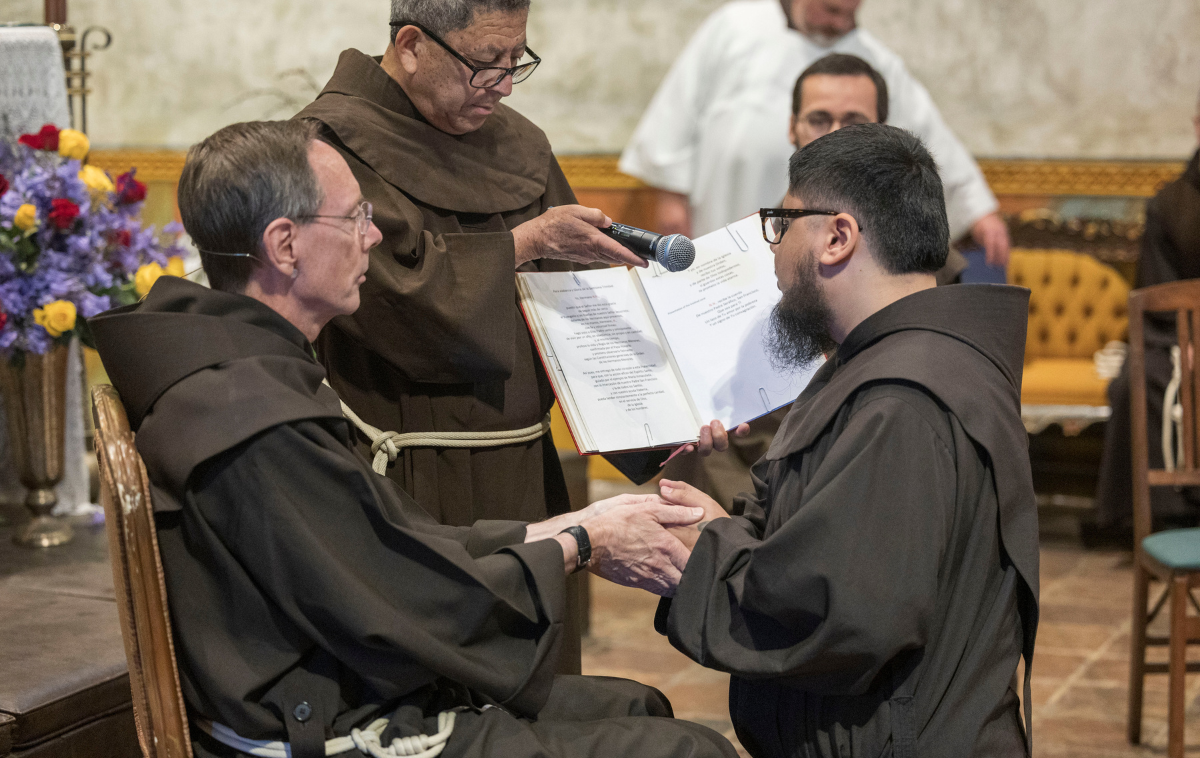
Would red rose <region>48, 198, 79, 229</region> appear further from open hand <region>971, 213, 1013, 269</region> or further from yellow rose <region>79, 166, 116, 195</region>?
open hand <region>971, 213, 1013, 269</region>

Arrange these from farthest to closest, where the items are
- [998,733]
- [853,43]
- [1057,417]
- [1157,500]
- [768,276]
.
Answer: [1057,417] < [1157,500] < [853,43] < [768,276] < [998,733]

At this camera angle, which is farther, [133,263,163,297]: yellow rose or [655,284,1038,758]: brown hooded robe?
[133,263,163,297]: yellow rose

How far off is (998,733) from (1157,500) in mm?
4114

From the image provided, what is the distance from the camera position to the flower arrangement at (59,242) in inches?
121

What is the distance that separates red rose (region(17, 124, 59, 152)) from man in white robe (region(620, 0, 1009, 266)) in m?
3.00

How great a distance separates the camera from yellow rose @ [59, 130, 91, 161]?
322cm

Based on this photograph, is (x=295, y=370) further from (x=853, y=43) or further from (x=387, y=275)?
(x=853, y=43)

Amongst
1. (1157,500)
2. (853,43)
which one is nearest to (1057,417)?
(1157,500)

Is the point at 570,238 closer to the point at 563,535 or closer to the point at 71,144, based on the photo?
the point at 563,535

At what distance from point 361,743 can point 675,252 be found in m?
1.14

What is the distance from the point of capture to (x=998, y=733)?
6.34 ft

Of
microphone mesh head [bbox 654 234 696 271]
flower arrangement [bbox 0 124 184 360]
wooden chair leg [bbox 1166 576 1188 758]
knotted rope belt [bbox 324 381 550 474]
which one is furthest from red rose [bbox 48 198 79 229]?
wooden chair leg [bbox 1166 576 1188 758]

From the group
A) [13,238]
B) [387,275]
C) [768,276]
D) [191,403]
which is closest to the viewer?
[191,403]

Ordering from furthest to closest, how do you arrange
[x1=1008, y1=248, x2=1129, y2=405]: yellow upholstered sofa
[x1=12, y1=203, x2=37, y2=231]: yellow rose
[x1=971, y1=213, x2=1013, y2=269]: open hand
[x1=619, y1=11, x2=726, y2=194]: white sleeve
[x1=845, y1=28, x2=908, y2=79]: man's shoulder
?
1. [x1=1008, y1=248, x2=1129, y2=405]: yellow upholstered sofa
2. [x1=619, y1=11, x2=726, y2=194]: white sleeve
3. [x1=845, y1=28, x2=908, y2=79]: man's shoulder
4. [x1=971, y1=213, x2=1013, y2=269]: open hand
5. [x1=12, y1=203, x2=37, y2=231]: yellow rose
